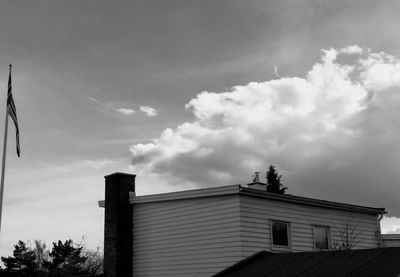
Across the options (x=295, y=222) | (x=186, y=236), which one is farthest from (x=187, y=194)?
(x=295, y=222)

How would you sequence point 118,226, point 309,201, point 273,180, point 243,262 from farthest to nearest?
1. point 273,180
2. point 118,226
3. point 309,201
4. point 243,262

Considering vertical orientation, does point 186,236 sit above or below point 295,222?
below

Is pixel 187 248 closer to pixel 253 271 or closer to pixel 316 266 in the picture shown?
pixel 253 271

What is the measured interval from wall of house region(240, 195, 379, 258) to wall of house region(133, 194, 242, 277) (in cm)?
51

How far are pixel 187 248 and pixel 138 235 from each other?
304 centimetres

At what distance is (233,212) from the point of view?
20.4 m

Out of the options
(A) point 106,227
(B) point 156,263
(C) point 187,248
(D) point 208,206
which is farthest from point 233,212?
(A) point 106,227

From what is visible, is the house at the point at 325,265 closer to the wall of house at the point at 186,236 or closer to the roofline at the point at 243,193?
the wall of house at the point at 186,236

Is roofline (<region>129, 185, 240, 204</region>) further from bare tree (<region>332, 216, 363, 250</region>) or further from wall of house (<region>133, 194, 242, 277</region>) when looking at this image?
bare tree (<region>332, 216, 363, 250</region>)

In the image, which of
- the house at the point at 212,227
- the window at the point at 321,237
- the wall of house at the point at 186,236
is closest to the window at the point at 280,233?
the house at the point at 212,227

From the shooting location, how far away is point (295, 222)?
73.1 ft

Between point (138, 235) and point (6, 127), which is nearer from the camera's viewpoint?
point (6, 127)

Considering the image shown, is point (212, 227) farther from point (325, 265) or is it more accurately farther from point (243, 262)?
point (325, 265)

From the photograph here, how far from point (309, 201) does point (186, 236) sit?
16.6 feet
